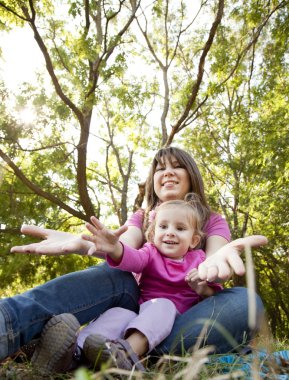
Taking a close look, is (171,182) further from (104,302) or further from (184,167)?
(104,302)

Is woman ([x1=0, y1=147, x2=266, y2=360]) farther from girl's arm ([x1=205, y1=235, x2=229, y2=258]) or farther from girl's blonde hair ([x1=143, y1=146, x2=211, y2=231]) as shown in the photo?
girl's blonde hair ([x1=143, y1=146, x2=211, y2=231])

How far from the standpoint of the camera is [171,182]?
9.74 ft

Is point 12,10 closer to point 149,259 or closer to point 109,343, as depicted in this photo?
point 149,259

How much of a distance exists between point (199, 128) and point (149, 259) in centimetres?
1064

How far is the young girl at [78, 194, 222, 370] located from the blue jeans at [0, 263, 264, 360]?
72mm

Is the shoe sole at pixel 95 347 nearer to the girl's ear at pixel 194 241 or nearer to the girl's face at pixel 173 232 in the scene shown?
the girl's face at pixel 173 232

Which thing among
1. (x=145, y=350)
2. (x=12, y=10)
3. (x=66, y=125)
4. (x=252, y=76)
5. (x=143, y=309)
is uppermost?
(x=252, y=76)

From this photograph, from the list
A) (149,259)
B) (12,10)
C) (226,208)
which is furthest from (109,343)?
(226,208)

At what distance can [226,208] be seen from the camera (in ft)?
37.2

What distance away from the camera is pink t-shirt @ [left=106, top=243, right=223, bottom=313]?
2363mm

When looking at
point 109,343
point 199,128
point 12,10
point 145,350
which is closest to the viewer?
point 109,343

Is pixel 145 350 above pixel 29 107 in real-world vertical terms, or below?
below

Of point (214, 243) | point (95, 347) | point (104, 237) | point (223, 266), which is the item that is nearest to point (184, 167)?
point (214, 243)

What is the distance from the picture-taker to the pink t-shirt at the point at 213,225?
9.21ft
